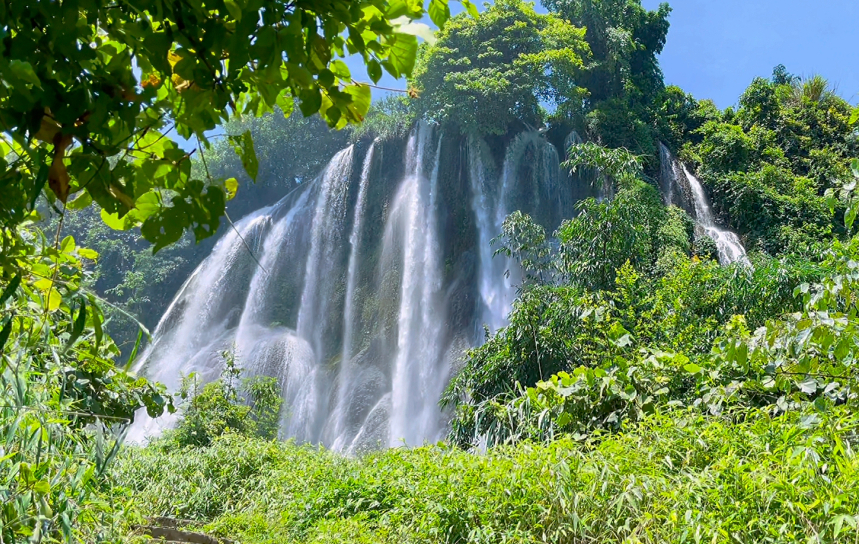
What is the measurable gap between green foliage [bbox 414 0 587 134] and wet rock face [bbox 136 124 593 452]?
33.2 inches

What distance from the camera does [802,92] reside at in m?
20.0

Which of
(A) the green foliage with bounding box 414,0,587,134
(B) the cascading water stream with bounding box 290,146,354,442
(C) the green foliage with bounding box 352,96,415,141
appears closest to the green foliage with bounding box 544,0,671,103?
(A) the green foliage with bounding box 414,0,587,134

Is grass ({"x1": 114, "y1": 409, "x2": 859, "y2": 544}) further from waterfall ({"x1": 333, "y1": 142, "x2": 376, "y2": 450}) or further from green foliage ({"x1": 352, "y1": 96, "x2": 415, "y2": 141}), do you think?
green foliage ({"x1": 352, "y1": 96, "x2": 415, "y2": 141})

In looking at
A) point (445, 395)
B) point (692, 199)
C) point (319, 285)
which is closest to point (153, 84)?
point (445, 395)

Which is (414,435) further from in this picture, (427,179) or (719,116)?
(719,116)

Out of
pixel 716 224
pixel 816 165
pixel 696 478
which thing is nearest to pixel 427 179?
pixel 716 224

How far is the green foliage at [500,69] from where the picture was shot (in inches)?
800

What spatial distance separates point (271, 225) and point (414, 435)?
353 inches

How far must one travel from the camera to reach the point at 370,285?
20.0m

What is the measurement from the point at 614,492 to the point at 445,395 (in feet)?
18.1

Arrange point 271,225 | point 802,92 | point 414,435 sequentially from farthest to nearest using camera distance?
point 271,225 → point 802,92 → point 414,435

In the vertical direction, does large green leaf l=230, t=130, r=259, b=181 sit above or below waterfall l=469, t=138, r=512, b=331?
below

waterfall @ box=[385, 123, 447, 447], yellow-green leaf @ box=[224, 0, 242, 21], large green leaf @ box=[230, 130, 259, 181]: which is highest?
waterfall @ box=[385, 123, 447, 447]

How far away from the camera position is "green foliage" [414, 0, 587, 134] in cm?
2031
